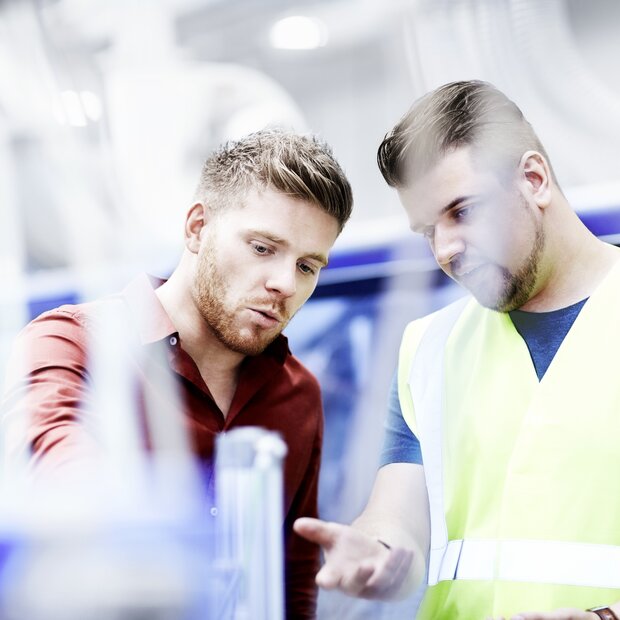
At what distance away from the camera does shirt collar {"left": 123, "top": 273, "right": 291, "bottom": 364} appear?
1034 millimetres

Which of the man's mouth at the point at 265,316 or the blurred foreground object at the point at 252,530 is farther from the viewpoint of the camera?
the man's mouth at the point at 265,316

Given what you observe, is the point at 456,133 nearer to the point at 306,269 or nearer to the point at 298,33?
the point at 306,269

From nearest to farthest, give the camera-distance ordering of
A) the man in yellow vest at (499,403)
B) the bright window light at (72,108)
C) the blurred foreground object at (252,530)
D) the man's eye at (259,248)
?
the blurred foreground object at (252,530) → the man in yellow vest at (499,403) → the man's eye at (259,248) → the bright window light at (72,108)

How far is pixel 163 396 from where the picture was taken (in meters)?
1.00

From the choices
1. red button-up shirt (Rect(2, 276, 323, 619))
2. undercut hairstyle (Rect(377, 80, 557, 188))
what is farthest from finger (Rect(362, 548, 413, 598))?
undercut hairstyle (Rect(377, 80, 557, 188))

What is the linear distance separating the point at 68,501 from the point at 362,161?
0.58m

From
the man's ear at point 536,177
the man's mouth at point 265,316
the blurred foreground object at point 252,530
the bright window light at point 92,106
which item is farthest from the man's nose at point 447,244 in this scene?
the bright window light at point 92,106

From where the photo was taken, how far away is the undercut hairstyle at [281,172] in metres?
1.01

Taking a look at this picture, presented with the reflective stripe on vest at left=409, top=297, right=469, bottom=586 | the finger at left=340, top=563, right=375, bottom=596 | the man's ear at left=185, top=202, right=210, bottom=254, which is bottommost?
the finger at left=340, top=563, right=375, bottom=596

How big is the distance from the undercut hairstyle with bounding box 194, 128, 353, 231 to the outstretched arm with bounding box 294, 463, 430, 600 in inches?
12.9

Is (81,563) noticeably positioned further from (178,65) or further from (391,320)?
(178,65)

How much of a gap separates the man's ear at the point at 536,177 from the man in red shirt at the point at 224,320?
21cm

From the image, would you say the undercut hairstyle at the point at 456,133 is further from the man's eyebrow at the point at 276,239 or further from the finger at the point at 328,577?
the finger at the point at 328,577

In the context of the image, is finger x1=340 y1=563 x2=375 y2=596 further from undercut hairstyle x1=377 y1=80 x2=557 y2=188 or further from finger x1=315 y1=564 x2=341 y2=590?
undercut hairstyle x1=377 y1=80 x2=557 y2=188
